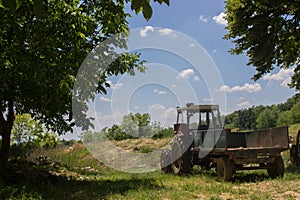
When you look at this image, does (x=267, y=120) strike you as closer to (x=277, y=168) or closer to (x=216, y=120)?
(x=216, y=120)

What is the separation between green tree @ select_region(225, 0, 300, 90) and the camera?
45.6ft

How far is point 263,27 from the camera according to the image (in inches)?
556

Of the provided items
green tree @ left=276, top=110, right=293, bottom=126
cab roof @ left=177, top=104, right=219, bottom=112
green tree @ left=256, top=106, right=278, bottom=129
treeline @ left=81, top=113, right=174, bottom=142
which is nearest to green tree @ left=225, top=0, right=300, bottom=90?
cab roof @ left=177, top=104, right=219, bottom=112

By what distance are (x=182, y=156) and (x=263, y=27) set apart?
7.47m

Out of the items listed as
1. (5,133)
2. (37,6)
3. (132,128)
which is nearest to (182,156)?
(5,133)

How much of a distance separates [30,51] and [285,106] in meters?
138

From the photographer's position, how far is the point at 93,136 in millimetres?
27859

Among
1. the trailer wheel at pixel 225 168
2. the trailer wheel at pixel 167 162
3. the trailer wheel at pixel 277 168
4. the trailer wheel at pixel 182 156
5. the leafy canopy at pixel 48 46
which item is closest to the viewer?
the leafy canopy at pixel 48 46

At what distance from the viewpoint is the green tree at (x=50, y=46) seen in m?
6.56

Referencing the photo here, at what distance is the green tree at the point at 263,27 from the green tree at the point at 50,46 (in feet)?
24.6

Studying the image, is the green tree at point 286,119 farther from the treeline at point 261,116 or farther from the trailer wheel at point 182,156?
the trailer wheel at point 182,156

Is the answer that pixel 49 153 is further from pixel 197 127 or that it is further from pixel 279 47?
pixel 279 47

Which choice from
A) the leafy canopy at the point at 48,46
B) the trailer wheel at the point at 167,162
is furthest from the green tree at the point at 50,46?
the trailer wheel at the point at 167,162

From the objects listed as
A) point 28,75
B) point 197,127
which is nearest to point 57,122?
point 28,75
